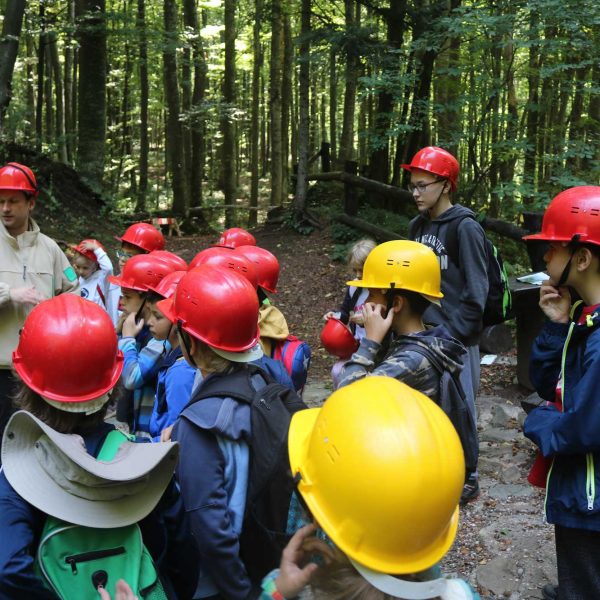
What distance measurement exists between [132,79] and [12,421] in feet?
87.6

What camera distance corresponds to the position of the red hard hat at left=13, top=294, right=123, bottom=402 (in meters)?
1.87

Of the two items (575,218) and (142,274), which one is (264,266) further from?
(575,218)

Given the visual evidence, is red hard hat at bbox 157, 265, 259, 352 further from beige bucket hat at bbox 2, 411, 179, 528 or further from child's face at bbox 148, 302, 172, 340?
child's face at bbox 148, 302, 172, 340

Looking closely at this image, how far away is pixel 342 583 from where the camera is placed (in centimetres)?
149

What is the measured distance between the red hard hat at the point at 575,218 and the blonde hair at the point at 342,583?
5.21ft

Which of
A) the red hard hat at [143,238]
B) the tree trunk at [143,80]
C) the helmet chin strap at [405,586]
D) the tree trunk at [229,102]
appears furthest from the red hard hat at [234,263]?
the tree trunk at [229,102]

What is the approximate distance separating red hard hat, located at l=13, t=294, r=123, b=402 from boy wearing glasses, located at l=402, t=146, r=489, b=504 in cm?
255

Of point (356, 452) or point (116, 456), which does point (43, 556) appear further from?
point (356, 452)

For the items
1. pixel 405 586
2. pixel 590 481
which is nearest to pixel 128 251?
pixel 590 481

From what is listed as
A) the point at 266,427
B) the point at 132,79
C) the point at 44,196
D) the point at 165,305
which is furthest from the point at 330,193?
the point at 132,79

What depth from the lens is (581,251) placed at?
2.47m

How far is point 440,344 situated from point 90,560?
1854 mm

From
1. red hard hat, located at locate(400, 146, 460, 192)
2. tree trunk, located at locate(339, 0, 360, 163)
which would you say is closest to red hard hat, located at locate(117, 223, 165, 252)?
red hard hat, located at locate(400, 146, 460, 192)

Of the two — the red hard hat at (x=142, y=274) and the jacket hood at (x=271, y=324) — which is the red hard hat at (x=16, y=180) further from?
the jacket hood at (x=271, y=324)
